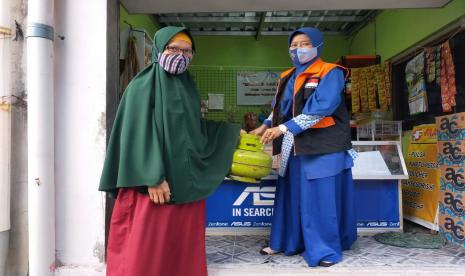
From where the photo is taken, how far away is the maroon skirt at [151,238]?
2018 millimetres

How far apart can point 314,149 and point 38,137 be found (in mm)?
1800

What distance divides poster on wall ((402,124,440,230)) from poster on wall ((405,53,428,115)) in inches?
29.2

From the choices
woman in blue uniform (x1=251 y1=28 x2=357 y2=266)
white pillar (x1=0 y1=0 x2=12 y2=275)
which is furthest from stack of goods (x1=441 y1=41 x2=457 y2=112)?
white pillar (x1=0 y1=0 x2=12 y2=275)

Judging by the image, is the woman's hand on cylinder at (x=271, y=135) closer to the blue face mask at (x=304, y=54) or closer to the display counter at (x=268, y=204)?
the blue face mask at (x=304, y=54)

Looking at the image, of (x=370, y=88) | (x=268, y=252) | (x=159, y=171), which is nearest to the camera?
(x=159, y=171)

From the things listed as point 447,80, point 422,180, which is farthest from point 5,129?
point 447,80

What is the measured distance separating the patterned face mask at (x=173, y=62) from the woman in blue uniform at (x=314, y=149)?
799 millimetres

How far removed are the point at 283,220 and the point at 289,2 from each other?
1737 mm

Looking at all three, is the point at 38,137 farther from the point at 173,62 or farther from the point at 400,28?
the point at 400,28

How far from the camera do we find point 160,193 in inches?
78.4

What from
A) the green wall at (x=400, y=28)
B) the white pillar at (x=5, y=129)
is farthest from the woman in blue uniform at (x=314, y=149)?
the green wall at (x=400, y=28)

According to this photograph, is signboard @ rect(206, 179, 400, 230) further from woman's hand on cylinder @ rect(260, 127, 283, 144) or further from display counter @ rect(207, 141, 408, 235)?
woman's hand on cylinder @ rect(260, 127, 283, 144)

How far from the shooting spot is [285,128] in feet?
8.55

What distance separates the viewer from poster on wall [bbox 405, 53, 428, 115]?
184 inches
